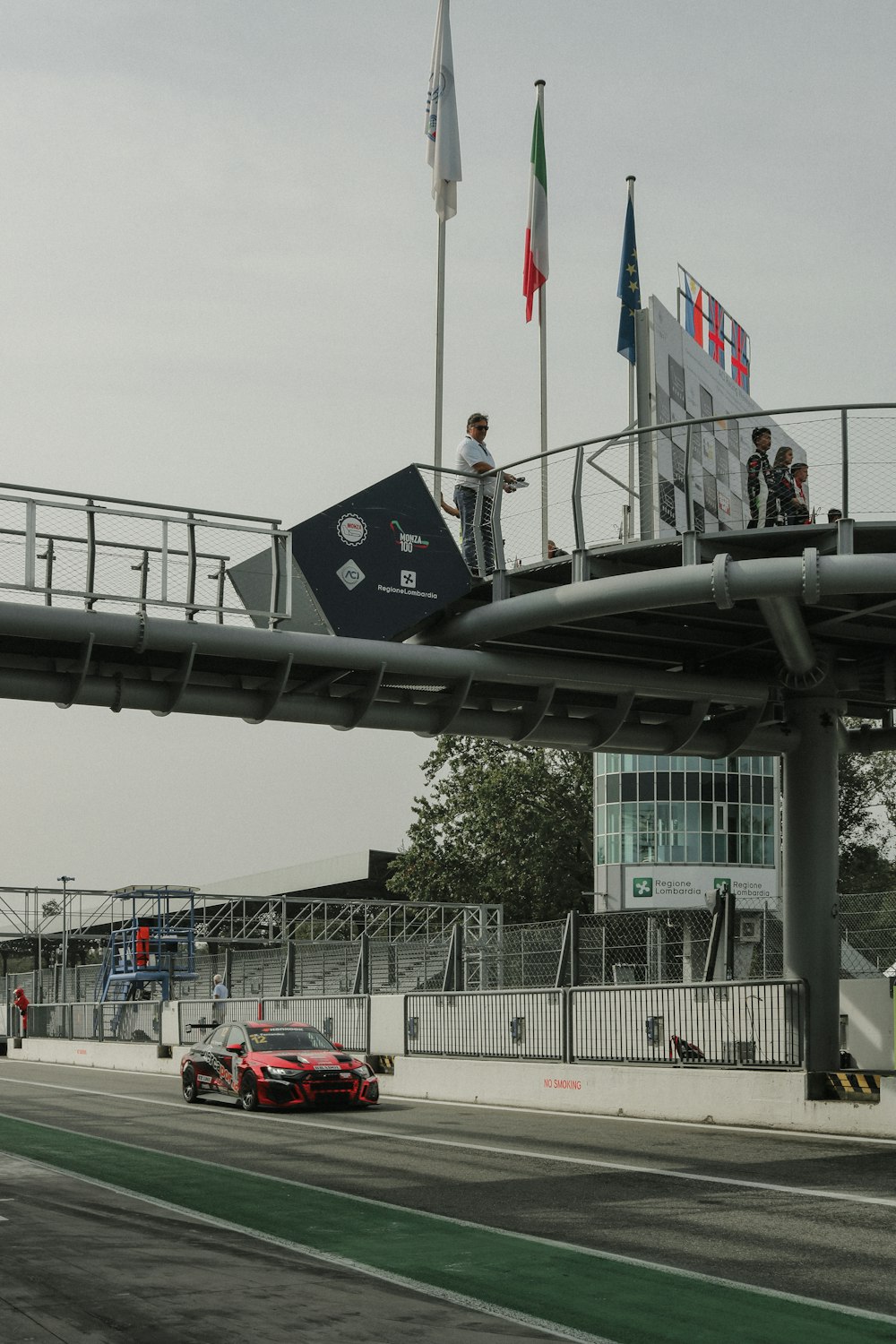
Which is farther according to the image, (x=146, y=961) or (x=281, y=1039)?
(x=146, y=961)

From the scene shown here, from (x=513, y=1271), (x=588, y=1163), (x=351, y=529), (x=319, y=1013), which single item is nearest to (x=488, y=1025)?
(x=319, y=1013)

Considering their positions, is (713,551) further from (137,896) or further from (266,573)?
(137,896)

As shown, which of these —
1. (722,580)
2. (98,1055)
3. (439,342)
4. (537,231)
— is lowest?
(98,1055)

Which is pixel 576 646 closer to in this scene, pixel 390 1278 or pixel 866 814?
pixel 390 1278

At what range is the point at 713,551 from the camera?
17.1 m

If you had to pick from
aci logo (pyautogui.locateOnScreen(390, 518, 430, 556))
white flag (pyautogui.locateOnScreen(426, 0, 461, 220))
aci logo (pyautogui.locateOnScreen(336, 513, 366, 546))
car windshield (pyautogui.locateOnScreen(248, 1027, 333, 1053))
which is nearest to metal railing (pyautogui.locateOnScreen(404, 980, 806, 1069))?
car windshield (pyautogui.locateOnScreen(248, 1027, 333, 1053))

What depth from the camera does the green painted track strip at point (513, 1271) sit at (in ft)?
26.6

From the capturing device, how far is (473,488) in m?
19.1

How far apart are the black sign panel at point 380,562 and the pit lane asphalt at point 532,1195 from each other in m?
6.04

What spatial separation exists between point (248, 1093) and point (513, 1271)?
569 inches

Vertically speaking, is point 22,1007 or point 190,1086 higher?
point 190,1086

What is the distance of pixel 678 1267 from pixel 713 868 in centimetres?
6105

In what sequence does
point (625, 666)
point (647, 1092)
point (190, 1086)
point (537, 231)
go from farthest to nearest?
point (537, 231), point (190, 1086), point (647, 1092), point (625, 666)

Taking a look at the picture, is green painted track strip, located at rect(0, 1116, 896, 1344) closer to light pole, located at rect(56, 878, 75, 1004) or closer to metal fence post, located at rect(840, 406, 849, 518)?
metal fence post, located at rect(840, 406, 849, 518)
